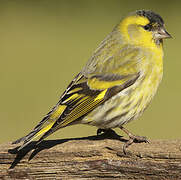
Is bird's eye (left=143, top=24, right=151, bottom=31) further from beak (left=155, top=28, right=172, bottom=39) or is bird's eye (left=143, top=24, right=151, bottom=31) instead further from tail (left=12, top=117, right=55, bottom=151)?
tail (left=12, top=117, right=55, bottom=151)

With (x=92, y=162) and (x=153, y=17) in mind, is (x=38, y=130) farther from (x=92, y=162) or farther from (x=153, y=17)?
(x=153, y=17)

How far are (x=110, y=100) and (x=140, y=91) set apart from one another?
297mm

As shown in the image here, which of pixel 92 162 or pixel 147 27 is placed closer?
pixel 92 162

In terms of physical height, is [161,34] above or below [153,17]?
below

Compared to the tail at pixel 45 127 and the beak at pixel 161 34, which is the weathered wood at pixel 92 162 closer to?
the tail at pixel 45 127

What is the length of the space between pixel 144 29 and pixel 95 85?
0.94 m

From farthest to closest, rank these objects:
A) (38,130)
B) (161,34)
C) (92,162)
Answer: (161,34) → (38,130) → (92,162)

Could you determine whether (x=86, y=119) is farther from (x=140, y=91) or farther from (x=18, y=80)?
(x=18, y=80)

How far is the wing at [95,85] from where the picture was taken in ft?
13.0

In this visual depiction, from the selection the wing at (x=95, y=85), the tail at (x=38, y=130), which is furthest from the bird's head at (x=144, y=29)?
the tail at (x=38, y=130)

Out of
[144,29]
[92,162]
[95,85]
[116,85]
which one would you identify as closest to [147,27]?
[144,29]

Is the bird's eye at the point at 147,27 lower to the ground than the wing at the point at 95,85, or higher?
higher

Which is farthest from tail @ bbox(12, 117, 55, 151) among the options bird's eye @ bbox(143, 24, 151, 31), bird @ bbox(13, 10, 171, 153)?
bird's eye @ bbox(143, 24, 151, 31)

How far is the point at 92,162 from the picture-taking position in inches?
130
